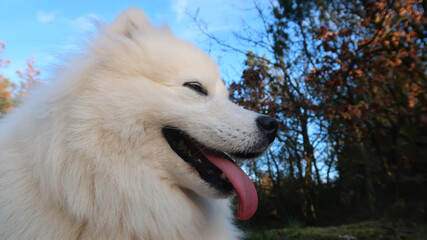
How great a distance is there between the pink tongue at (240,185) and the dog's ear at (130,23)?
110 centimetres

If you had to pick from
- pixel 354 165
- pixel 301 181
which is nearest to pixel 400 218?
pixel 301 181

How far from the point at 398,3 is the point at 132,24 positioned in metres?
5.26

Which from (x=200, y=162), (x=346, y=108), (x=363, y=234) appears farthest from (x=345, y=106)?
(x=200, y=162)

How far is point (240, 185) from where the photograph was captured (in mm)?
1882

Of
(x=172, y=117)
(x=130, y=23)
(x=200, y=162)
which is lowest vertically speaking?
(x=200, y=162)

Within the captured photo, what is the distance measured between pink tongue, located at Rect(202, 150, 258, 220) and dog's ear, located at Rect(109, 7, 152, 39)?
1.10 metres

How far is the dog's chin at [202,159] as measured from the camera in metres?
1.83

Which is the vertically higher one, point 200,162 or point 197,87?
point 197,87

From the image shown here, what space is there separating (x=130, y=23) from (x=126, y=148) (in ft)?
3.50

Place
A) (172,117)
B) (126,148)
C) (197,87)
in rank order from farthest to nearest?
(197,87)
(172,117)
(126,148)

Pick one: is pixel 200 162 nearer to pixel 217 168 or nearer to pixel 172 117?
pixel 217 168

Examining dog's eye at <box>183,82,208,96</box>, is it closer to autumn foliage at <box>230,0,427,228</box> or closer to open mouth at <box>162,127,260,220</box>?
open mouth at <box>162,127,260,220</box>

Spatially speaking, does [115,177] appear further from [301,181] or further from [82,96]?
[301,181]

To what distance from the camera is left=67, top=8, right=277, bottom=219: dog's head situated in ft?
5.73
